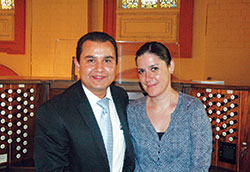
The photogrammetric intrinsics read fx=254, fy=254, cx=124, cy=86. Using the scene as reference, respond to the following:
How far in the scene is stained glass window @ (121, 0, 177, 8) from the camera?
5582 millimetres

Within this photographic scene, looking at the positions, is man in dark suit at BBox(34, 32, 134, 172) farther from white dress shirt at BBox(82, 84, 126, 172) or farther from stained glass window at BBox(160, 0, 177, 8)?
stained glass window at BBox(160, 0, 177, 8)

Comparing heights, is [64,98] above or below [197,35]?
below

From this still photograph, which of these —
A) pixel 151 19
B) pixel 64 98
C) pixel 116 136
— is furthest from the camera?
pixel 151 19

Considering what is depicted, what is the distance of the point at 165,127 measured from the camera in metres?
1.78

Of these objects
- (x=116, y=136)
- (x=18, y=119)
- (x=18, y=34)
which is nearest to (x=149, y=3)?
(x=18, y=34)

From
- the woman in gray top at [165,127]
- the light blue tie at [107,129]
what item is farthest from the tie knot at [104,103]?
the woman in gray top at [165,127]

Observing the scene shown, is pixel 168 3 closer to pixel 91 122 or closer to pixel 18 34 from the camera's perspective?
pixel 18 34

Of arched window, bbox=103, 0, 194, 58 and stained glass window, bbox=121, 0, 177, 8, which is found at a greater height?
stained glass window, bbox=121, 0, 177, 8

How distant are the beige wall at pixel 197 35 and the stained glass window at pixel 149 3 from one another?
20.9 inches

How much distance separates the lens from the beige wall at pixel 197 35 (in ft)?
17.1

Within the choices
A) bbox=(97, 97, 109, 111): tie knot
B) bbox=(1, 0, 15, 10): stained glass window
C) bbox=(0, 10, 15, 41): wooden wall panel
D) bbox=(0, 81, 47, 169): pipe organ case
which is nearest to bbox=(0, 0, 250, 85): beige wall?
bbox=(0, 10, 15, 41): wooden wall panel

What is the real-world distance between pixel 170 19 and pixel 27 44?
131 inches

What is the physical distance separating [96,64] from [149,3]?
442 centimetres

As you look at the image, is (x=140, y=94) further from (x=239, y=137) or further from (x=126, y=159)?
(x=239, y=137)
